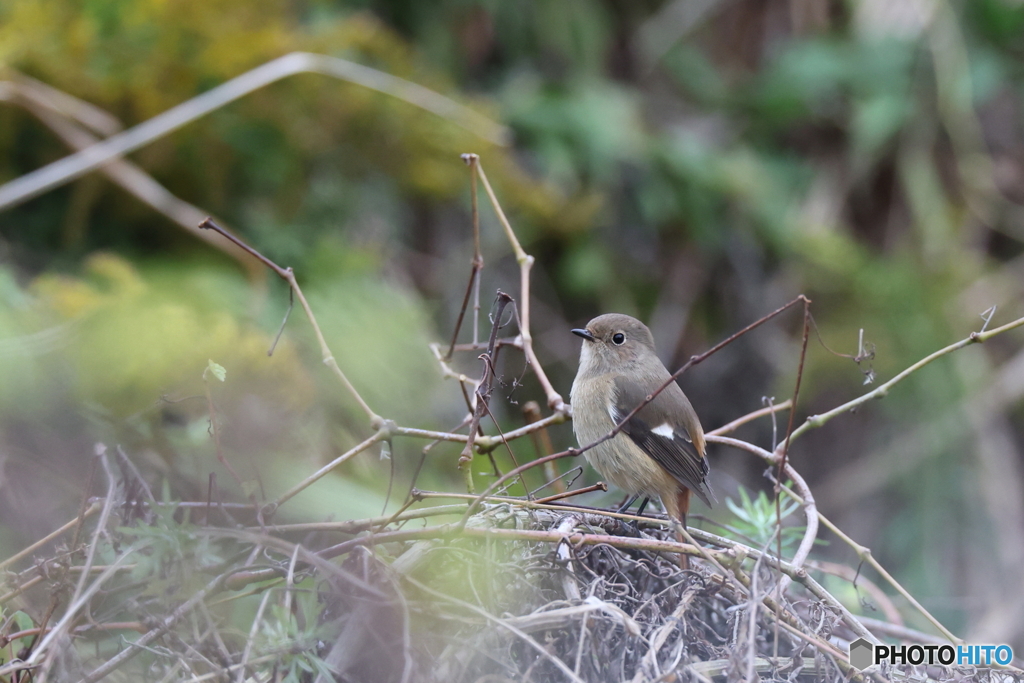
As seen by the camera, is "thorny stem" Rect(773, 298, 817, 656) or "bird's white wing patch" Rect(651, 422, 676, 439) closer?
"thorny stem" Rect(773, 298, 817, 656)

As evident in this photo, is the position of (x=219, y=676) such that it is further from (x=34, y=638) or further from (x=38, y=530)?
(x=38, y=530)

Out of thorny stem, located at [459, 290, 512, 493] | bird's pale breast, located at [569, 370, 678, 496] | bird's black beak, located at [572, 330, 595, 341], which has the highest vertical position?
bird's black beak, located at [572, 330, 595, 341]

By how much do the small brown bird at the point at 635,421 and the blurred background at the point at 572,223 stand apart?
280mm

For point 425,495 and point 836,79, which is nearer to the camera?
point 425,495

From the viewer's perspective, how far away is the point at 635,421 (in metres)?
2.44

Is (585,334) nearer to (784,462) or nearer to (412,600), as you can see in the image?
(784,462)

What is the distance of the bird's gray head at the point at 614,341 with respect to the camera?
104 inches

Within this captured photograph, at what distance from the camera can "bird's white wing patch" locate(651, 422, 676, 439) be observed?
2.41m

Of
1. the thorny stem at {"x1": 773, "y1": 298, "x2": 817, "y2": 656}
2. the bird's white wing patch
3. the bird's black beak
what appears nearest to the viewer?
the thorny stem at {"x1": 773, "y1": 298, "x2": 817, "y2": 656}

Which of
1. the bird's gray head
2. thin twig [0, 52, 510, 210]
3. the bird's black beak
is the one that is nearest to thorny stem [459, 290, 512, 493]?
the bird's black beak

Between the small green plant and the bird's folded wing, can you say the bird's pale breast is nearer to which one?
the bird's folded wing

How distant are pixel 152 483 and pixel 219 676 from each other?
1.74ft

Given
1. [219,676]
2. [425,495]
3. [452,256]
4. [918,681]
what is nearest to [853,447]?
[452,256]

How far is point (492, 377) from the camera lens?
1.61 meters
